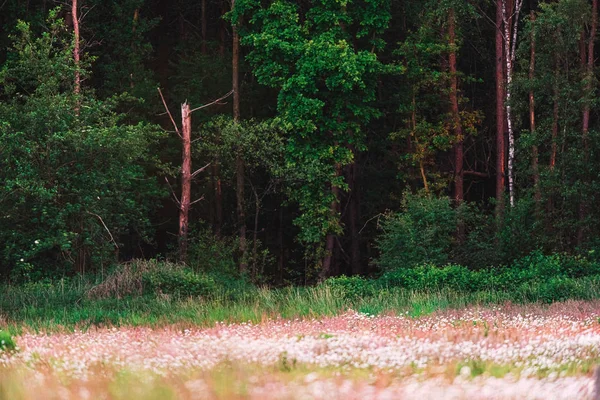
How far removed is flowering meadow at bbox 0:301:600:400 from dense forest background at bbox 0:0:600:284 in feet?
52.5

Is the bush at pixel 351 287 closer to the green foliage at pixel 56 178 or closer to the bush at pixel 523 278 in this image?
the bush at pixel 523 278

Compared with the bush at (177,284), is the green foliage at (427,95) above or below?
above

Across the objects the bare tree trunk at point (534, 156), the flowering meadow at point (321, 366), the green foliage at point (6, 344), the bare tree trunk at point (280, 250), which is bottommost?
the bare tree trunk at point (280, 250)

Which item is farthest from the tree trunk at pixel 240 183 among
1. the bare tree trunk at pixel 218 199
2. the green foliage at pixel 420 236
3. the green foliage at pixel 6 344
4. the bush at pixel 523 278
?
the green foliage at pixel 6 344

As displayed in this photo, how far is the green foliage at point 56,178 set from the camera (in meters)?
25.2

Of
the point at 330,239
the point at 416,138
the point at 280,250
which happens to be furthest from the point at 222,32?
the point at 330,239

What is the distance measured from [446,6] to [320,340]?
2478 centimetres

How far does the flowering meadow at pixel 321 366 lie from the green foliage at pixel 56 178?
1480 centimetres

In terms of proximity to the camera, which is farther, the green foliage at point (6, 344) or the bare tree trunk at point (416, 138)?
the bare tree trunk at point (416, 138)

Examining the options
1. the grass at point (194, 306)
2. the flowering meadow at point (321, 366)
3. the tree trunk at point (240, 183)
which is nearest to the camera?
the flowering meadow at point (321, 366)

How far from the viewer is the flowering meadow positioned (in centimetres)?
675

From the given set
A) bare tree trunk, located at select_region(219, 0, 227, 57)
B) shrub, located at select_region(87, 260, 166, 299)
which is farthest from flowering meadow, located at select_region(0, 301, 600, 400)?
bare tree trunk, located at select_region(219, 0, 227, 57)

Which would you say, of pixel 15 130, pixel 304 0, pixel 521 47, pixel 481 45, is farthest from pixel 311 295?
pixel 481 45

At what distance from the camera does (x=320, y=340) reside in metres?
9.63
